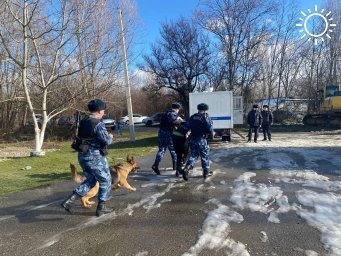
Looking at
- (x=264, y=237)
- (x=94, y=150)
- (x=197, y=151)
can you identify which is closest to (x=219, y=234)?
(x=264, y=237)

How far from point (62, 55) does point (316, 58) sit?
35.5m

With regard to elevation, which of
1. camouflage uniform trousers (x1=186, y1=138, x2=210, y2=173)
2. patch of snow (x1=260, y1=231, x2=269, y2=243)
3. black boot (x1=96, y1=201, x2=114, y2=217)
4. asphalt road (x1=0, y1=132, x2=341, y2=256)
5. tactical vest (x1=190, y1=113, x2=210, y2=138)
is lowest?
asphalt road (x1=0, y1=132, x2=341, y2=256)

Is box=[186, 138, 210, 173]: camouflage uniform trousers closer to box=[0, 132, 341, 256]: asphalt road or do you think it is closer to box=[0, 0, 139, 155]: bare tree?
box=[0, 132, 341, 256]: asphalt road

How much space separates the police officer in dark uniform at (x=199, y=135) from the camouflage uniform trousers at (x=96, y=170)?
9.39 ft

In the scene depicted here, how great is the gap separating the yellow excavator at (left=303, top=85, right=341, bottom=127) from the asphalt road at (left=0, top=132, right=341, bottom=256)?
75.7 ft

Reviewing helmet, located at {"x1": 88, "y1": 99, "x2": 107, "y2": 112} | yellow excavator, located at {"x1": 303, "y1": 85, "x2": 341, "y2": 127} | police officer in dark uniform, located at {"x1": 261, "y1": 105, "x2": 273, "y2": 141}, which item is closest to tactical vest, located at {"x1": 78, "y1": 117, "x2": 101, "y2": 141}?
helmet, located at {"x1": 88, "y1": 99, "x2": 107, "y2": 112}

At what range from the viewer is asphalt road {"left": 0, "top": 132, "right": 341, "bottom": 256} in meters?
4.39

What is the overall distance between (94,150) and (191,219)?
183cm

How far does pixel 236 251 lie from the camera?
4.18 meters

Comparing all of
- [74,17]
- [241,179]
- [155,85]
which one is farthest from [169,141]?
[155,85]

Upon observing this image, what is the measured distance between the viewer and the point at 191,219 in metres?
5.41

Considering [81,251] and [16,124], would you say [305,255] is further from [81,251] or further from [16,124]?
[16,124]

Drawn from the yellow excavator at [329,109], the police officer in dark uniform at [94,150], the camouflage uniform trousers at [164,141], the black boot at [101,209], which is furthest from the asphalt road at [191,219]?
the yellow excavator at [329,109]

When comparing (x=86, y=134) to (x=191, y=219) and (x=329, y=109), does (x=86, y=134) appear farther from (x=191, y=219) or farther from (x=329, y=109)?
(x=329, y=109)
